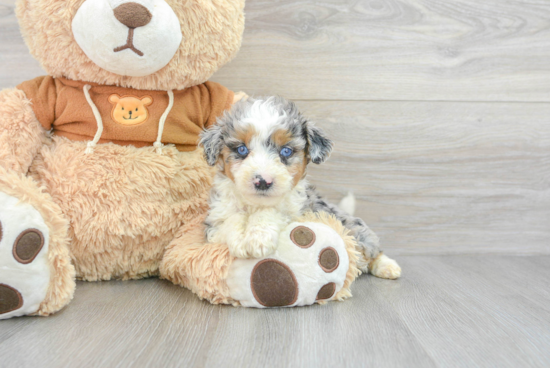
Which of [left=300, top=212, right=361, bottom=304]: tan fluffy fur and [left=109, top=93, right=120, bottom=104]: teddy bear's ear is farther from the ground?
[left=109, top=93, right=120, bottom=104]: teddy bear's ear

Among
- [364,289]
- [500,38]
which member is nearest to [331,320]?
[364,289]

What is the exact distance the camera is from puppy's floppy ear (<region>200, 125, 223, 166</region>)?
121cm

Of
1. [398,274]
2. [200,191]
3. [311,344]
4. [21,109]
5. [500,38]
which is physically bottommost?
[398,274]

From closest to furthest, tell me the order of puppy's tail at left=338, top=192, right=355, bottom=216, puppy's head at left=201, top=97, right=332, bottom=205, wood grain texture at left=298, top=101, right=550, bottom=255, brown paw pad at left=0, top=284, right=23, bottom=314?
brown paw pad at left=0, top=284, right=23, bottom=314, puppy's head at left=201, top=97, right=332, bottom=205, puppy's tail at left=338, top=192, right=355, bottom=216, wood grain texture at left=298, top=101, right=550, bottom=255

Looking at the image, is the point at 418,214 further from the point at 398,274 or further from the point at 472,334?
the point at 472,334

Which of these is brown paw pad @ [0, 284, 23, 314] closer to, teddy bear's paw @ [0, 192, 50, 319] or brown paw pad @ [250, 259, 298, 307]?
teddy bear's paw @ [0, 192, 50, 319]

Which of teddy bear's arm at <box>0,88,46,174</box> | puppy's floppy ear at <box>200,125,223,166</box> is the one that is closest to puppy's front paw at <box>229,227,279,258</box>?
puppy's floppy ear at <box>200,125,223,166</box>

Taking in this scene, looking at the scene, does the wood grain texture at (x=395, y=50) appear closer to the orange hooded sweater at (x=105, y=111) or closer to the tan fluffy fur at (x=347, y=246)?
the orange hooded sweater at (x=105, y=111)

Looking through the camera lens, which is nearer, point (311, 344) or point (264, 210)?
point (311, 344)

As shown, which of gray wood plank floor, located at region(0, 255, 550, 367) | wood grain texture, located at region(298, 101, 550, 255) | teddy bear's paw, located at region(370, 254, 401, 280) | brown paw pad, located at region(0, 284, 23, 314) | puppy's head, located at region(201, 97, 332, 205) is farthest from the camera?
wood grain texture, located at region(298, 101, 550, 255)

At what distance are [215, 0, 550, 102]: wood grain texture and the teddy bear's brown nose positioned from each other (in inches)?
21.1

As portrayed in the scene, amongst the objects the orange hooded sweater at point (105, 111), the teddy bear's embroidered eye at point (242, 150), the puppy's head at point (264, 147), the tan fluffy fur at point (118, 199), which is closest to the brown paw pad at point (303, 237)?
the puppy's head at point (264, 147)

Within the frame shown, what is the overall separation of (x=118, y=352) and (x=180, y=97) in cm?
78

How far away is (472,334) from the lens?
3.45ft
